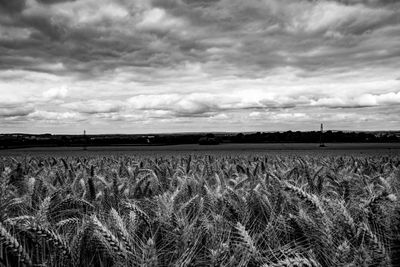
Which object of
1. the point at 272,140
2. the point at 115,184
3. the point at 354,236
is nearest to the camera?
the point at 354,236

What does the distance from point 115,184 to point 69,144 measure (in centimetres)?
4101

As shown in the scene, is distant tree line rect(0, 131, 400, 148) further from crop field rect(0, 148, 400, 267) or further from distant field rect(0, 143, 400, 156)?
crop field rect(0, 148, 400, 267)

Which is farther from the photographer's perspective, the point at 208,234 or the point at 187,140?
the point at 187,140

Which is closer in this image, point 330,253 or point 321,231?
point 330,253

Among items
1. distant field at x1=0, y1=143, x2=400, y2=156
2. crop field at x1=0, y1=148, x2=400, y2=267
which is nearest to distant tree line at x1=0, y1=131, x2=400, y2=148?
distant field at x1=0, y1=143, x2=400, y2=156

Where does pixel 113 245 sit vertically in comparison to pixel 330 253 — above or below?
above

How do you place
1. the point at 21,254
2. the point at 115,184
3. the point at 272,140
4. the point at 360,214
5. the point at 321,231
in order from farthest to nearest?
1. the point at 272,140
2. the point at 115,184
3. the point at 360,214
4. the point at 321,231
5. the point at 21,254

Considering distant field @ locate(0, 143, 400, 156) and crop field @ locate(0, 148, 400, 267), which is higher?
crop field @ locate(0, 148, 400, 267)

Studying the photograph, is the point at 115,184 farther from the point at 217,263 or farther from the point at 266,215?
the point at 217,263

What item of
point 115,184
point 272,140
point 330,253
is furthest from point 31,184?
point 272,140

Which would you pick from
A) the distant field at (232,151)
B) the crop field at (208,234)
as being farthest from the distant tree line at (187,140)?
the crop field at (208,234)

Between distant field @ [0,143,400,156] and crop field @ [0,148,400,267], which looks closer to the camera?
crop field @ [0,148,400,267]

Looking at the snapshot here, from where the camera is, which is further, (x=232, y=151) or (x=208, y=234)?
(x=232, y=151)

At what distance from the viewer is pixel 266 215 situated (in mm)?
3447
